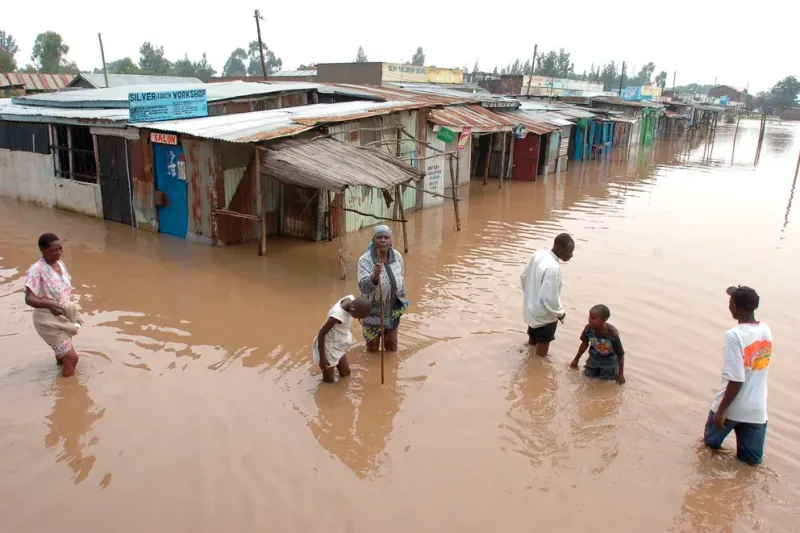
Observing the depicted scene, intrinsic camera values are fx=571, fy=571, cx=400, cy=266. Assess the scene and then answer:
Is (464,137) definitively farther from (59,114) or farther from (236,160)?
(59,114)

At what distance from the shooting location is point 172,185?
413 inches

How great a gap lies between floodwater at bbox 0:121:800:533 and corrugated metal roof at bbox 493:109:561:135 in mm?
9722

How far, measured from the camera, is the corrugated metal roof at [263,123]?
9113mm

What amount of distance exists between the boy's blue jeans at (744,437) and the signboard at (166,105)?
9891 millimetres

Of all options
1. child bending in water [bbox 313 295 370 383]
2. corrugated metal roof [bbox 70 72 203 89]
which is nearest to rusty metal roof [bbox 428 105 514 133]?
child bending in water [bbox 313 295 370 383]

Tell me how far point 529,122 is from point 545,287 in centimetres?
1531

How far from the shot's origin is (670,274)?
32.1 feet

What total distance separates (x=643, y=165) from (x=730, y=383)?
80.7 feet

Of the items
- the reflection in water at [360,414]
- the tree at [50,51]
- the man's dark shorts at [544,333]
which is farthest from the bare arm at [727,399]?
the tree at [50,51]

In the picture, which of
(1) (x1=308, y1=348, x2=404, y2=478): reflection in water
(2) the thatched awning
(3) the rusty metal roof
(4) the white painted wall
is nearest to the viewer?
(1) (x1=308, y1=348, x2=404, y2=478): reflection in water

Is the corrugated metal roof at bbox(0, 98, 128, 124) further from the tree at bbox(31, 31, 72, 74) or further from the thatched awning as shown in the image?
the tree at bbox(31, 31, 72, 74)

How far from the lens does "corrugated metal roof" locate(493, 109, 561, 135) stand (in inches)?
747

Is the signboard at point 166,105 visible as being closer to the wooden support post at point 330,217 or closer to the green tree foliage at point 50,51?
the wooden support post at point 330,217

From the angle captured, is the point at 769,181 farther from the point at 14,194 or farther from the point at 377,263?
the point at 14,194
